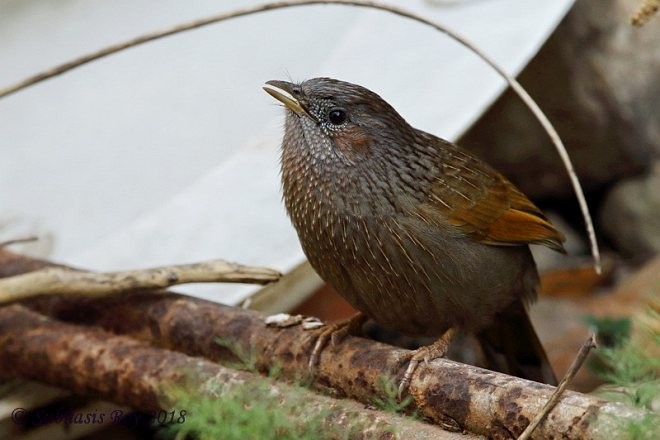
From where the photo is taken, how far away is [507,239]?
11.4 feet

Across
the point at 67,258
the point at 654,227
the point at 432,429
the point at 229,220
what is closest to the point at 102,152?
the point at 67,258

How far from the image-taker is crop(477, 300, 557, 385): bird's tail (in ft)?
12.4

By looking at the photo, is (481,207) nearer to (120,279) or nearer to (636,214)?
(120,279)

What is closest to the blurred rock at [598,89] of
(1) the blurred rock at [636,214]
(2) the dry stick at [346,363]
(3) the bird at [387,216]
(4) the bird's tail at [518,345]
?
(1) the blurred rock at [636,214]

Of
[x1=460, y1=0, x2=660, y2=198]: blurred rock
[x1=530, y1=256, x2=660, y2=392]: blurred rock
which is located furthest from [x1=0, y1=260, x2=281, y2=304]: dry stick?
[x1=460, y1=0, x2=660, y2=198]: blurred rock

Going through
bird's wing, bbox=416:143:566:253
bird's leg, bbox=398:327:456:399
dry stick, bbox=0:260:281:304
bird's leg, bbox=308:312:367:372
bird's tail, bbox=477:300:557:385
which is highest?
dry stick, bbox=0:260:281:304

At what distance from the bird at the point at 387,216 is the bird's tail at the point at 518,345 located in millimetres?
317

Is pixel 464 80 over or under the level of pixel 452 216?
over

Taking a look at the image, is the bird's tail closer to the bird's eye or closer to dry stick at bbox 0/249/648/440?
dry stick at bbox 0/249/648/440

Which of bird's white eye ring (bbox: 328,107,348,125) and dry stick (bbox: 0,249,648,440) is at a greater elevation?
bird's white eye ring (bbox: 328,107,348,125)

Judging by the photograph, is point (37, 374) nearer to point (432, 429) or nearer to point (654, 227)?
point (432, 429)

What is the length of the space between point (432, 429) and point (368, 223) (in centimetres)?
69

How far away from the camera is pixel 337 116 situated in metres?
3.26

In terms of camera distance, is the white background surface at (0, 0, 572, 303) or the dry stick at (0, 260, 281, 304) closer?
the dry stick at (0, 260, 281, 304)
